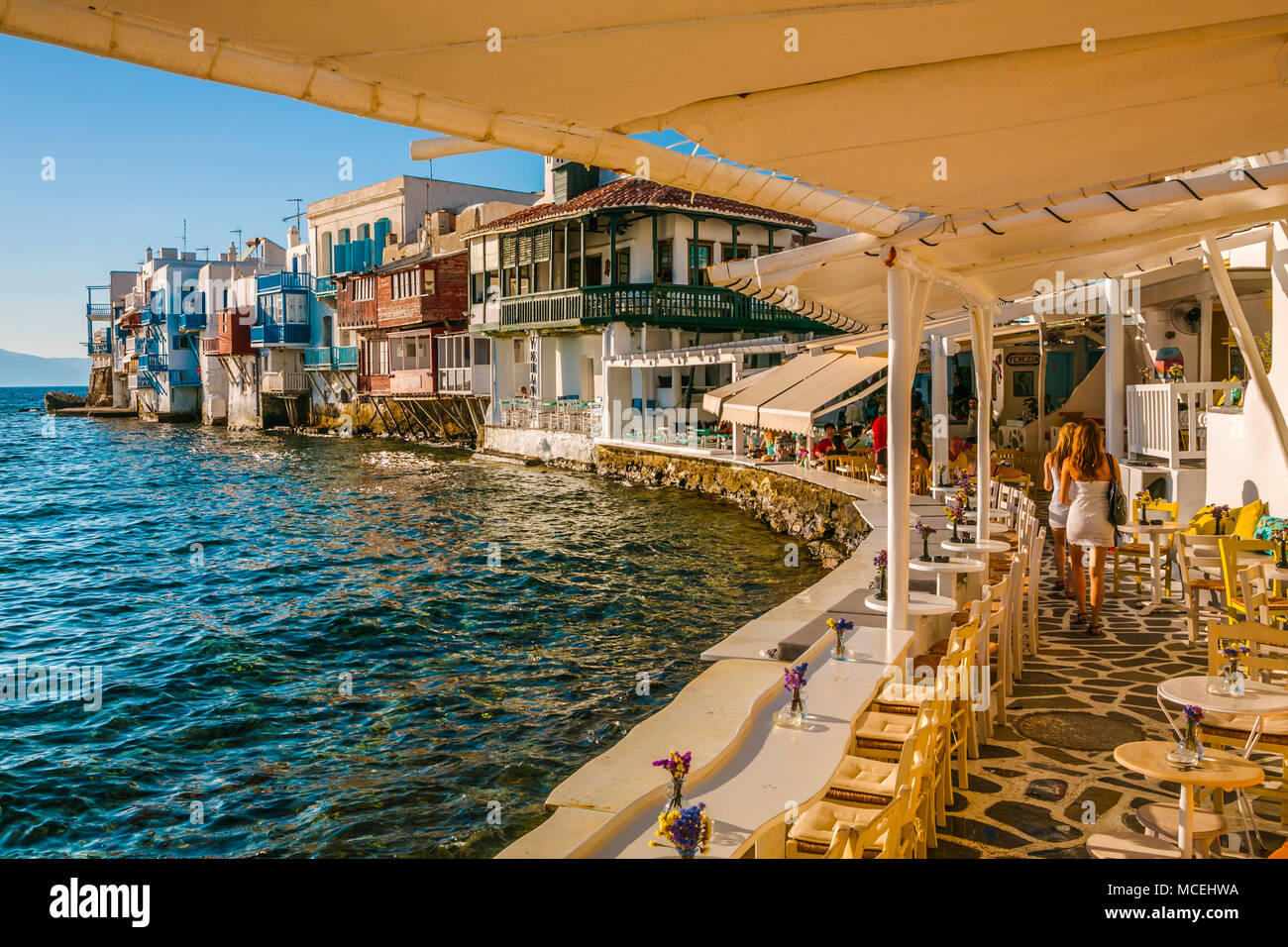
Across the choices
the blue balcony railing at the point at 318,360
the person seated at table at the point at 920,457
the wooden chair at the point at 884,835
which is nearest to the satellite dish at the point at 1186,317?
the person seated at table at the point at 920,457

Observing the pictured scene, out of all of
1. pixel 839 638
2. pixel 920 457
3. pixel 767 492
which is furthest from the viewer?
pixel 767 492

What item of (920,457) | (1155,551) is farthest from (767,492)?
(1155,551)

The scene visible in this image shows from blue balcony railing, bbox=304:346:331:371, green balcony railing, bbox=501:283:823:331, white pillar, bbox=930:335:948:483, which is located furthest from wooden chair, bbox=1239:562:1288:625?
blue balcony railing, bbox=304:346:331:371

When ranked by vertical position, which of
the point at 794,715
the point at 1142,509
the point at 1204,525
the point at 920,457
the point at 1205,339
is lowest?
the point at 794,715

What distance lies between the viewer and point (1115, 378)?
14.5 m

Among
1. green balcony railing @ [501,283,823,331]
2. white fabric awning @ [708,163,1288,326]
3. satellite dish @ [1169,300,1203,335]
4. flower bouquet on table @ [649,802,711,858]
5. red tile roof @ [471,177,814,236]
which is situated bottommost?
flower bouquet on table @ [649,802,711,858]

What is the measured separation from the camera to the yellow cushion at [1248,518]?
9.14m

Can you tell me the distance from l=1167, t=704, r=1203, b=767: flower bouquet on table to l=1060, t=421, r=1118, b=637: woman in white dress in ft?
15.0

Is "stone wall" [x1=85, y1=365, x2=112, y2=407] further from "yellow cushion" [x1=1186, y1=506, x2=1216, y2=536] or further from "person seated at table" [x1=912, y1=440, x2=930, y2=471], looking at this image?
"yellow cushion" [x1=1186, y1=506, x2=1216, y2=536]

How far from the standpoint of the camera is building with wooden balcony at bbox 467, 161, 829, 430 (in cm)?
3272

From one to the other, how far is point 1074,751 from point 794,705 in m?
2.12

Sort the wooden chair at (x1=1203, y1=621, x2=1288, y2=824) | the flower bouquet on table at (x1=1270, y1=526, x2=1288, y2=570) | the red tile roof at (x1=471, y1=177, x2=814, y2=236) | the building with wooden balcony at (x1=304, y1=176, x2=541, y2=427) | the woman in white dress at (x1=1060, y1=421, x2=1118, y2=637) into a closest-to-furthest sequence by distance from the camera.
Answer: the wooden chair at (x1=1203, y1=621, x2=1288, y2=824) < the flower bouquet on table at (x1=1270, y1=526, x2=1288, y2=570) < the woman in white dress at (x1=1060, y1=421, x2=1118, y2=637) < the red tile roof at (x1=471, y1=177, x2=814, y2=236) < the building with wooden balcony at (x1=304, y1=176, x2=541, y2=427)

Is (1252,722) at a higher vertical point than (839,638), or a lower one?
lower

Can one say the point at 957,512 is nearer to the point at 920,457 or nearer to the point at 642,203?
the point at 920,457
